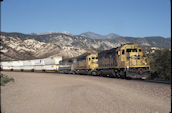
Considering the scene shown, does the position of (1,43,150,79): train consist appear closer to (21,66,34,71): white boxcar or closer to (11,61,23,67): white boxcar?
(21,66,34,71): white boxcar

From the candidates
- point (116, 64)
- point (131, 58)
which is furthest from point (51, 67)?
point (131, 58)

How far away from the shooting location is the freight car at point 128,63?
21344mm

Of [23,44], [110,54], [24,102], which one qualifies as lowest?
[24,102]

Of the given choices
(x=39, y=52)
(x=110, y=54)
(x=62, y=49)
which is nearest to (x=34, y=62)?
(x=110, y=54)

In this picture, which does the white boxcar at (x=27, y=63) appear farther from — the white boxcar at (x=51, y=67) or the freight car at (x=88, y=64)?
the freight car at (x=88, y=64)

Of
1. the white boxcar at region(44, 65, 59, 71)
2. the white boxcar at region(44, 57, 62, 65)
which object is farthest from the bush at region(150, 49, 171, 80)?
the white boxcar at region(44, 65, 59, 71)

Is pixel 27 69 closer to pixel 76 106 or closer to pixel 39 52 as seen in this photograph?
pixel 76 106

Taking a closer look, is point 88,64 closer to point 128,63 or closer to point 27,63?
point 128,63

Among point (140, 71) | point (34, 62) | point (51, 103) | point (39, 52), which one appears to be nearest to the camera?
point (51, 103)

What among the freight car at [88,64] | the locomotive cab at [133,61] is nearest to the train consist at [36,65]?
the freight car at [88,64]

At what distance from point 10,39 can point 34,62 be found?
88.0 meters

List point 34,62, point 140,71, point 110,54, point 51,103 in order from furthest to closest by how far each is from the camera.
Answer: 1. point 34,62
2. point 110,54
3. point 140,71
4. point 51,103

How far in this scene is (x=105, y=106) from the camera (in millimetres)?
9828

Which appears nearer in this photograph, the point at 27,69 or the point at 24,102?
the point at 24,102
